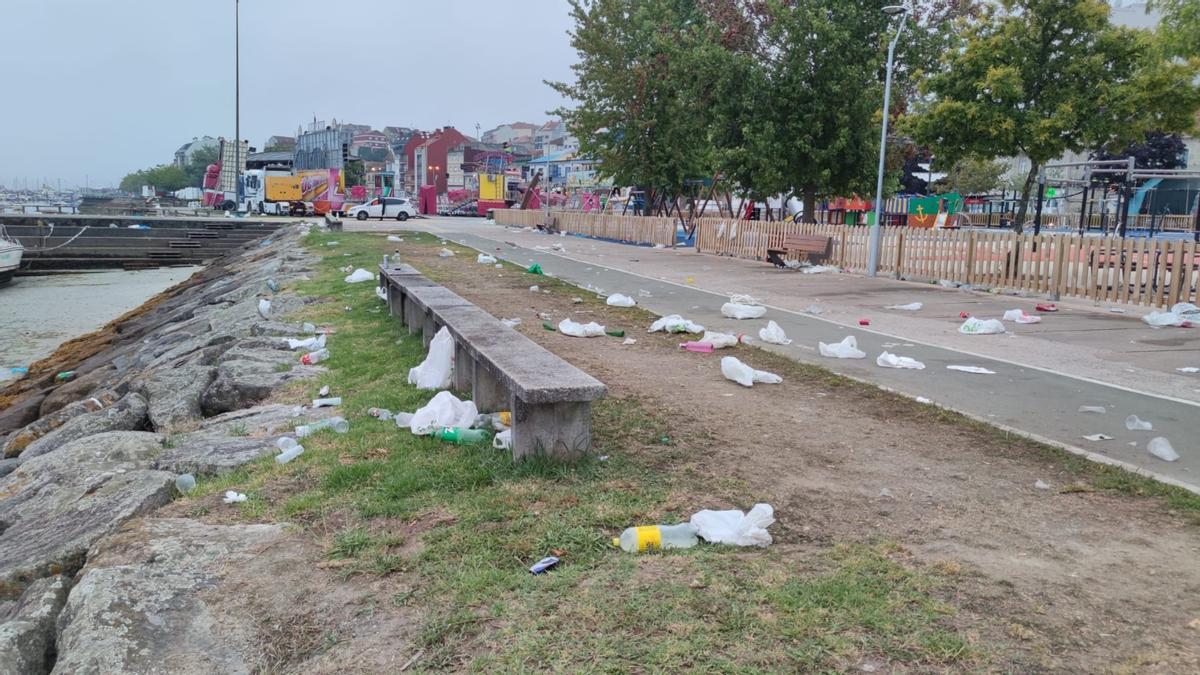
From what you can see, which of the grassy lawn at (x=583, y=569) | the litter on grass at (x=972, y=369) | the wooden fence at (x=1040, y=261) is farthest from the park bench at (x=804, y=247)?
the grassy lawn at (x=583, y=569)

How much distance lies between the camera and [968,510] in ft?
14.5

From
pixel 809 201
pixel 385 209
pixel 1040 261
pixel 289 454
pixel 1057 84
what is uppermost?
pixel 1057 84

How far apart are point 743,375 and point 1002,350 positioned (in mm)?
4169

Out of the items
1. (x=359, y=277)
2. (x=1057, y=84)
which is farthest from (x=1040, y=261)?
(x=359, y=277)

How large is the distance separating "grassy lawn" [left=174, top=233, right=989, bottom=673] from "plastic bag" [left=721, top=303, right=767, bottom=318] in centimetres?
707

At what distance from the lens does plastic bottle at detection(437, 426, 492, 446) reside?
5.46m

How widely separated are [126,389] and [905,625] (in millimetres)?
9774

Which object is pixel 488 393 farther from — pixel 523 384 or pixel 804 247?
pixel 804 247

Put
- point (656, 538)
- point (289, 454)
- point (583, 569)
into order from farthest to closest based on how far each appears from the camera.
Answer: point (289, 454), point (656, 538), point (583, 569)

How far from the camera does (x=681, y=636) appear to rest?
306cm

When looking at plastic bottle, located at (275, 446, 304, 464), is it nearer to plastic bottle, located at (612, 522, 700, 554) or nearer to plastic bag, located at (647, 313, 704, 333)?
plastic bottle, located at (612, 522, 700, 554)

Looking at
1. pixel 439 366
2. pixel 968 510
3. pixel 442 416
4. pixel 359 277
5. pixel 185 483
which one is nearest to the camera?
pixel 968 510

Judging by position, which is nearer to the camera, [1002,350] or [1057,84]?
[1002,350]

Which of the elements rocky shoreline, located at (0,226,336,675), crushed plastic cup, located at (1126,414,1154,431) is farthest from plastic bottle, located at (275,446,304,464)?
crushed plastic cup, located at (1126,414,1154,431)
